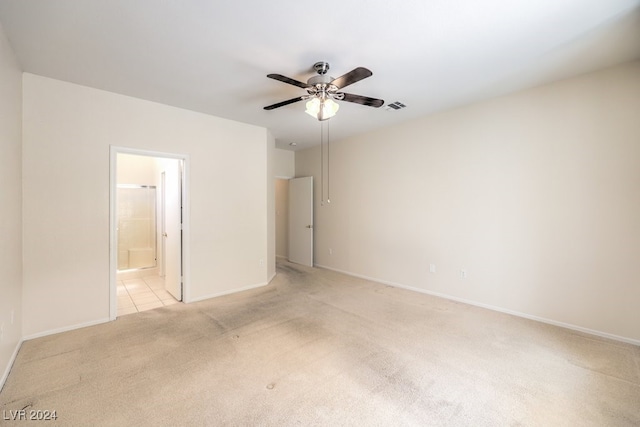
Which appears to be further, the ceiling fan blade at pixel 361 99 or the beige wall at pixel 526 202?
the beige wall at pixel 526 202

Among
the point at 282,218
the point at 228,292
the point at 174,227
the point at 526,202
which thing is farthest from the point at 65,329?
the point at 526,202

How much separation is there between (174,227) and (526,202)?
15.5 feet

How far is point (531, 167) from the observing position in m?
3.20

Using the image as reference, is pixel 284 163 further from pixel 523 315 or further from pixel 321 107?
pixel 523 315

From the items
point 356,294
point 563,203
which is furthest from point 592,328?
point 356,294

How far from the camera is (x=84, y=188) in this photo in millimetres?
3043

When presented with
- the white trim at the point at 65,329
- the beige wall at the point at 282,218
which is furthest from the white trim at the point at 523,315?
the white trim at the point at 65,329

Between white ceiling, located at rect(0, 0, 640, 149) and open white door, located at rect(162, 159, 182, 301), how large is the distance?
46.0 inches

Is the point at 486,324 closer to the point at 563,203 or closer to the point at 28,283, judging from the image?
the point at 563,203

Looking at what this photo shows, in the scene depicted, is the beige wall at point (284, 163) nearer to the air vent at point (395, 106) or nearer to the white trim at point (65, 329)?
the air vent at point (395, 106)

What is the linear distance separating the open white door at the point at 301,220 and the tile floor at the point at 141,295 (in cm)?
277

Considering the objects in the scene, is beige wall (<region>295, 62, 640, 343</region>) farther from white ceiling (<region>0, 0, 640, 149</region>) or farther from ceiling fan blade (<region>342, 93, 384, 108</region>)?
ceiling fan blade (<region>342, 93, 384, 108</region>)

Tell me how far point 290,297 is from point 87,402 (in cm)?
246

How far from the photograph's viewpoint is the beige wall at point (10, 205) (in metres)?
2.09
